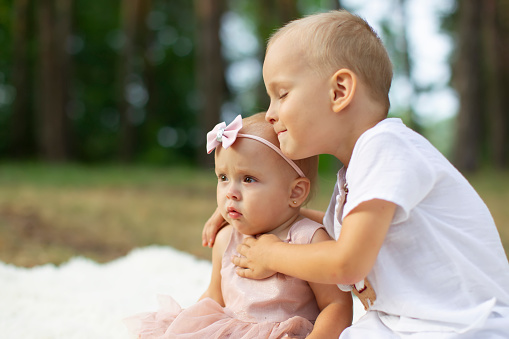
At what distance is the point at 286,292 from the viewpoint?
5.44 ft

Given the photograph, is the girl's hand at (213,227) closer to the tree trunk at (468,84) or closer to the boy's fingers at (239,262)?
the boy's fingers at (239,262)

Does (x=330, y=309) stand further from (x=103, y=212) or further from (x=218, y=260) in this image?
(x=103, y=212)

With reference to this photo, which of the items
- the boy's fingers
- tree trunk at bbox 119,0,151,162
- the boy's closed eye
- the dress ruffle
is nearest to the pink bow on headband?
the boy's closed eye

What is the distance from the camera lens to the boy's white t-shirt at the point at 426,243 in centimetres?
134

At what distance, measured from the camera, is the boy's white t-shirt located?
134 centimetres

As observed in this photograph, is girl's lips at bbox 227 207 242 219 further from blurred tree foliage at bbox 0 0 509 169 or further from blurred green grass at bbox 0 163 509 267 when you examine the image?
blurred tree foliage at bbox 0 0 509 169

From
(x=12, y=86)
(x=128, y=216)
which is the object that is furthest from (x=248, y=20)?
(x=128, y=216)

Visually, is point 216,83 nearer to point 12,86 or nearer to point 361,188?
point 12,86

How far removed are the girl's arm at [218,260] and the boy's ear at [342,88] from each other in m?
0.64

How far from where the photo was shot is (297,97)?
1.48 m

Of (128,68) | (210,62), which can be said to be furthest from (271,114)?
(128,68)

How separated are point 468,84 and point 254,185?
8.58 m

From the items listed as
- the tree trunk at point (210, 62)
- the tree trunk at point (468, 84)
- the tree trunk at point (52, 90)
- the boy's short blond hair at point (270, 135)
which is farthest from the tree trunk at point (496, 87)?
the boy's short blond hair at point (270, 135)

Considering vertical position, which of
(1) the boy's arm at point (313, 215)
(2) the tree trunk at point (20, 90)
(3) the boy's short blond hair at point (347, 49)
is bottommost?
(2) the tree trunk at point (20, 90)
